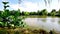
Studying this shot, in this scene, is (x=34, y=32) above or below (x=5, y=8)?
below

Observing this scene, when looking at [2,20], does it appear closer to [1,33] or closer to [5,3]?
[5,3]

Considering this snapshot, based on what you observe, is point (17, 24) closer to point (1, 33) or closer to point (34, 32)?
point (34, 32)

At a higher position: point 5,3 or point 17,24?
point 5,3

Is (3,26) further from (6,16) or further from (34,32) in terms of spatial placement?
(34,32)

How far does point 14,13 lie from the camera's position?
11156 mm

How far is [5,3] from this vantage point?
1072cm

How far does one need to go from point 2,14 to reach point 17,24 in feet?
3.03

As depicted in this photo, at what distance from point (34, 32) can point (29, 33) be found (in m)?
0.35

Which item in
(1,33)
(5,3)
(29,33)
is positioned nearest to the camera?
(1,33)

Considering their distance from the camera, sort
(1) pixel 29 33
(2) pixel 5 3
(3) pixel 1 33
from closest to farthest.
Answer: (3) pixel 1 33
(1) pixel 29 33
(2) pixel 5 3

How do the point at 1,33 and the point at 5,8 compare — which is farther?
the point at 5,8

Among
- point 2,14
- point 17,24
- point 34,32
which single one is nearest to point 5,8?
point 2,14

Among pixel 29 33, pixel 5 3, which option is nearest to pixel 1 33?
pixel 29 33

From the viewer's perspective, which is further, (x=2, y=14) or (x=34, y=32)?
(x=2, y=14)
